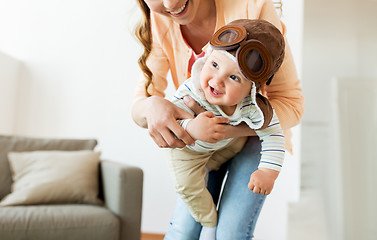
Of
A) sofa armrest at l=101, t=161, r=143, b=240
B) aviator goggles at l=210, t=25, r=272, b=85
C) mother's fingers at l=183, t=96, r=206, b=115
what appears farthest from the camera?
sofa armrest at l=101, t=161, r=143, b=240

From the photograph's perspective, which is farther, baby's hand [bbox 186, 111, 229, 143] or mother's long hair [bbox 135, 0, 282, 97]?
mother's long hair [bbox 135, 0, 282, 97]

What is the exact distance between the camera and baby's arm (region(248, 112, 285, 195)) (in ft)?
2.52

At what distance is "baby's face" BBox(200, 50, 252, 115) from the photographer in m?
0.75

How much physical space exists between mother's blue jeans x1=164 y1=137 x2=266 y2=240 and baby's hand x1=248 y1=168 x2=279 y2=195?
0.24m

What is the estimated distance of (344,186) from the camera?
2836 mm

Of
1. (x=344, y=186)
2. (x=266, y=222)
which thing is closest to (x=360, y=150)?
(x=344, y=186)

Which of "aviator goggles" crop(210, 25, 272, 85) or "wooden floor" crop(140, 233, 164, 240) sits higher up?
"aviator goggles" crop(210, 25, 272, 85)

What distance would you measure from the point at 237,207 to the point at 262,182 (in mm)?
270

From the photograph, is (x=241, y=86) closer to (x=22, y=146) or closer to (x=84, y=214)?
(x=84, y=214)

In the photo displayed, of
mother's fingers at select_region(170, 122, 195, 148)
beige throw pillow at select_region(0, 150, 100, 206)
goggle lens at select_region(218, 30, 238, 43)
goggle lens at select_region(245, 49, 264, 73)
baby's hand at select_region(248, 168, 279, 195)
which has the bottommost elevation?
beige throw pillow at select_region(0, 150, 100, 206)

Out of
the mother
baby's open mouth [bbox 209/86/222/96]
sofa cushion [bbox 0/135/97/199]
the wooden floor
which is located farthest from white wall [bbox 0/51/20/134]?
baby's open mouth [bbox 209/86/222/96]

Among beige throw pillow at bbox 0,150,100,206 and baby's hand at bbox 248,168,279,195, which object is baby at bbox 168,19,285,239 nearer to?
baby's hand at bbox 248,168,279,195

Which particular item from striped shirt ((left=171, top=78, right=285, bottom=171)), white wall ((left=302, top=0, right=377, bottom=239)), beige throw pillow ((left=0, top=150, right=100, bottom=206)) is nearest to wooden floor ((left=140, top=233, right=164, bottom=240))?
beige throw pillow ((left=0, top=150, right=100, bottom=206))

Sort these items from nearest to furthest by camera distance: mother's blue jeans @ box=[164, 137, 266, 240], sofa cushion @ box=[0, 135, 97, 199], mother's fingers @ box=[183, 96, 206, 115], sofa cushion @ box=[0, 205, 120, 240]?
mother's fingers @ box=[183, 96, 206, 115]
mother's blue jeans @ box=[164, 137, 266, 240]
sofa cushion @ box=[0, 205, 120, 240]
sofa cushion @ box=[0, 135, 97, 199]
